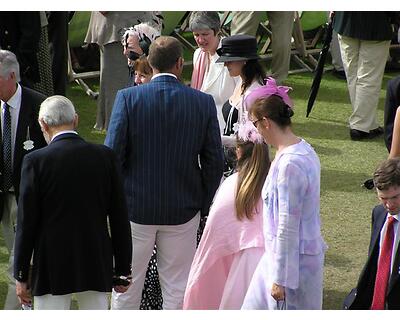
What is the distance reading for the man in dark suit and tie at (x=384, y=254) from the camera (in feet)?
17.5

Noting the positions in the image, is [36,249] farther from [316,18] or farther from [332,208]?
[316,18]

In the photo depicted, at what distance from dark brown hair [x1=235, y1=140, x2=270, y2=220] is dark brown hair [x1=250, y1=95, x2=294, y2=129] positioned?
373 millimetres

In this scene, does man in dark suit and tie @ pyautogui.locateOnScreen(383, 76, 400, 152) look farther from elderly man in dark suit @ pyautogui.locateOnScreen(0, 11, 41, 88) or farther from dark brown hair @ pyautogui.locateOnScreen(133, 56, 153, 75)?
elderly man in dark suit @ pyautogui.locateOnScreen(0, 11, 41, 88)

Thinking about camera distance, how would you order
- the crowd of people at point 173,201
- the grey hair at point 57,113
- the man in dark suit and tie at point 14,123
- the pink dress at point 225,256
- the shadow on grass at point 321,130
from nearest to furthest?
the crowd of people at point 173,201, the grey hair at point 57,113, the pink dress at point 225,256, the man in dark suit and tie at point 14,123, the shadow on grass at point 321,130

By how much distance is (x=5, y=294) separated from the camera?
6.69m

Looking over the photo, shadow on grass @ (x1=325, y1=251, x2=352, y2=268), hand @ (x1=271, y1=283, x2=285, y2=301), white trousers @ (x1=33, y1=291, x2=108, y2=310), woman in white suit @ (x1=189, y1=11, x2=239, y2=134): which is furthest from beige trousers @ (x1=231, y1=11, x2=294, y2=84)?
hand @ (x1=271, y1=283, x2=285, y2=301)

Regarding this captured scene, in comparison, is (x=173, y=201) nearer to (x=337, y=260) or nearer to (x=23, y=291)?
(x=23, y=291)

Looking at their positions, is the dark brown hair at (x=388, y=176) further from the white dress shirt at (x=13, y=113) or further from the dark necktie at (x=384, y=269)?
the white dress shirt at (x=13, y=113)

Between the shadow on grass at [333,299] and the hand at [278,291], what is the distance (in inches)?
57.4

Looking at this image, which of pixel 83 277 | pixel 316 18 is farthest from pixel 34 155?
pixel 316 18

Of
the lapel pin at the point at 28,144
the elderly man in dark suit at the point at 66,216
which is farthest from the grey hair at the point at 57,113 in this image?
the lapel pin at the point at 28,144

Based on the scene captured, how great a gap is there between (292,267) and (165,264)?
1.30 m

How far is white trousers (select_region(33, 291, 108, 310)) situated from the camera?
5336 mm
